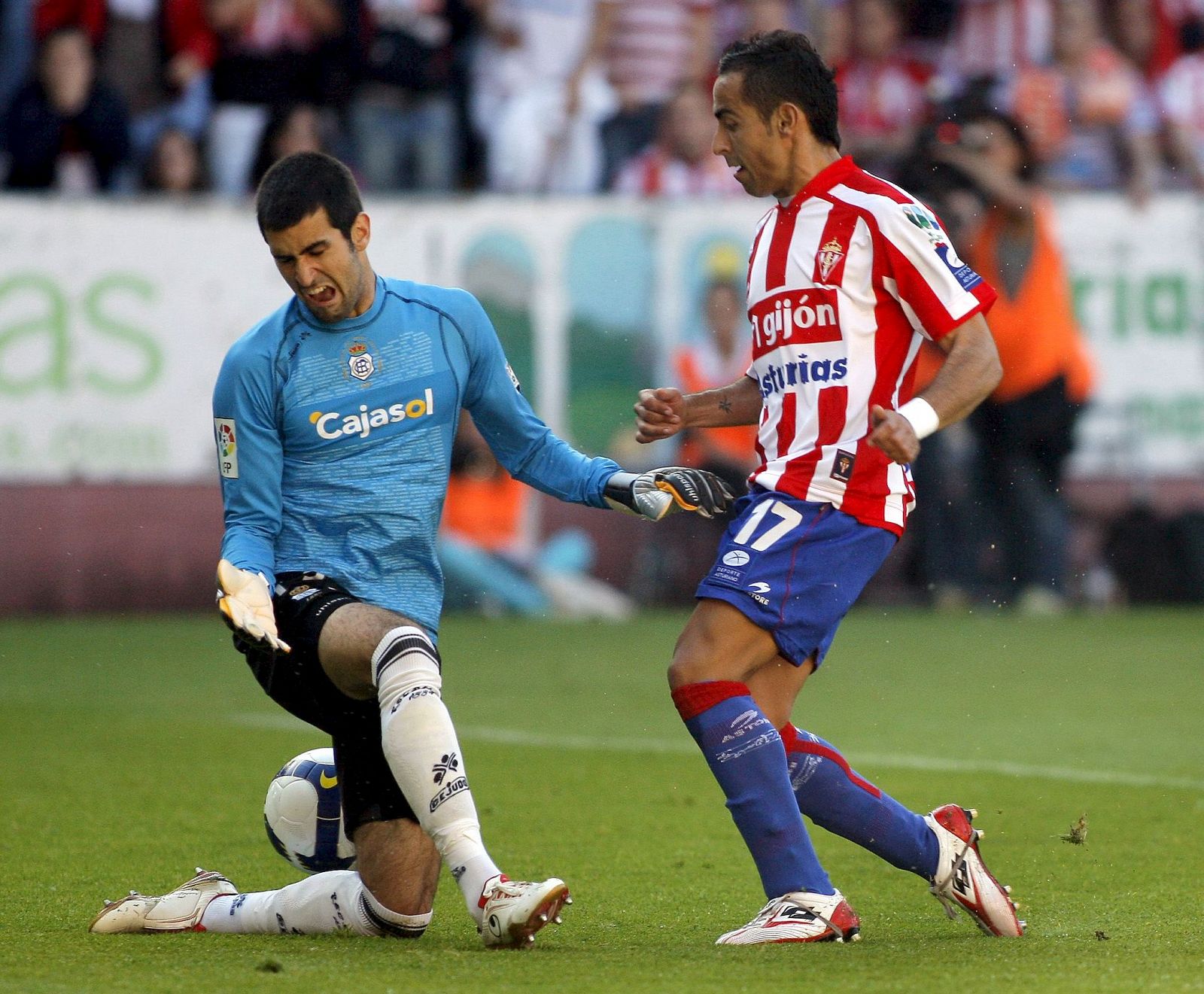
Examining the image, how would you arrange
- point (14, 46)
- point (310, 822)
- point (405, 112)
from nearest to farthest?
point (310, 822), point (14, 46), point (405, 112)

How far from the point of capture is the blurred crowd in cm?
1454

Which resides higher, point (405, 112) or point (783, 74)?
point (783, 74)

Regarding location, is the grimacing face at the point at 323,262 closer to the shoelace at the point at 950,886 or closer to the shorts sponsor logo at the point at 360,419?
the shorts sponsor logo at the point at 360,419

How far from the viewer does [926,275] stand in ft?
14.9

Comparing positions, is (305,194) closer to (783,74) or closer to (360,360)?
(360,360)

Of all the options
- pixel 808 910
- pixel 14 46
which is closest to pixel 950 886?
pixel 808 910

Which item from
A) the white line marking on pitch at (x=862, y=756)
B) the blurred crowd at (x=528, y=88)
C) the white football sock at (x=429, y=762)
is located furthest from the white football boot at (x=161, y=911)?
the blurred crowd at (x=528, y=88)

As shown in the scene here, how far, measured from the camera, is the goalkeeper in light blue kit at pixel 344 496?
462 centimetres

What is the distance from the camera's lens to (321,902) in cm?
474

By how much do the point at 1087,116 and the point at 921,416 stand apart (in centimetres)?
1256

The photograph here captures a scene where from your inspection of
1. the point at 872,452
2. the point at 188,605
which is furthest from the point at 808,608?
the point at 188,605

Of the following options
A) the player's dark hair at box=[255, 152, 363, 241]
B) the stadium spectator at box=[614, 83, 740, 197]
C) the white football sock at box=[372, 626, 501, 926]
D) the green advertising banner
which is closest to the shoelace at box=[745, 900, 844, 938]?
the white football sock at box=[372, 626, 501, 926]

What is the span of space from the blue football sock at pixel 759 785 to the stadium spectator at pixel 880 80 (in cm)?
1150

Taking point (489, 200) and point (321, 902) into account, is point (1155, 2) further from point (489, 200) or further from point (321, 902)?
point (321, 902)
